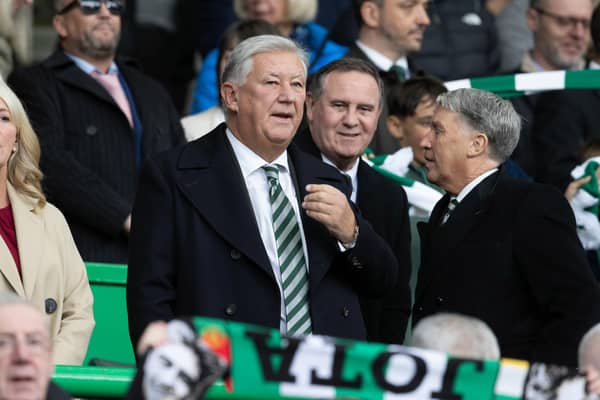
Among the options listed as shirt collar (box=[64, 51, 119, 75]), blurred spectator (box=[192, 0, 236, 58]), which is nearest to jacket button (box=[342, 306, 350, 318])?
shirt collar (box=[64, 51, 119, 75])

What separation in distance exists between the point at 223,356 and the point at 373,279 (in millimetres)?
1540

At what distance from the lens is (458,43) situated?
10695mm

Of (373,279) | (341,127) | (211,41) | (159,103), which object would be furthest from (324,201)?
(211,41)

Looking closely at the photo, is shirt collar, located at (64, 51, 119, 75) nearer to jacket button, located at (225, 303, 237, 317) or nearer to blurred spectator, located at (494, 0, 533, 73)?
jacket button, located at (225, 303, 237, 317)

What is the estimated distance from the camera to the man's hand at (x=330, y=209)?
6.21m

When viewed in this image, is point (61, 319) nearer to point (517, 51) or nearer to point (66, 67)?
point (66, 67)

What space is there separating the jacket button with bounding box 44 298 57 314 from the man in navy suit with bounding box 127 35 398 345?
1.47 feet

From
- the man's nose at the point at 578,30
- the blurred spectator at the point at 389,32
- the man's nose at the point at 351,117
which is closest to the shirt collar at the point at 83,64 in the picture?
the blurred spectator at the point at 389,32

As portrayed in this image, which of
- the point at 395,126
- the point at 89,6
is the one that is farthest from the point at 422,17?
the point at 89,6

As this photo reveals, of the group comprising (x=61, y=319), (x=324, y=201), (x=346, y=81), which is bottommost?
(x=61, y=319)

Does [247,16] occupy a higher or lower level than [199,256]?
higher

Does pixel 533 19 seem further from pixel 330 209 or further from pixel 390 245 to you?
pixel 330 209

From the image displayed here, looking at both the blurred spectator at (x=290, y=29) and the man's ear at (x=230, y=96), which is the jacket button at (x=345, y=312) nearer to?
the man's ear at (x=230, y=96)

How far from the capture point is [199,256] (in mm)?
6316
